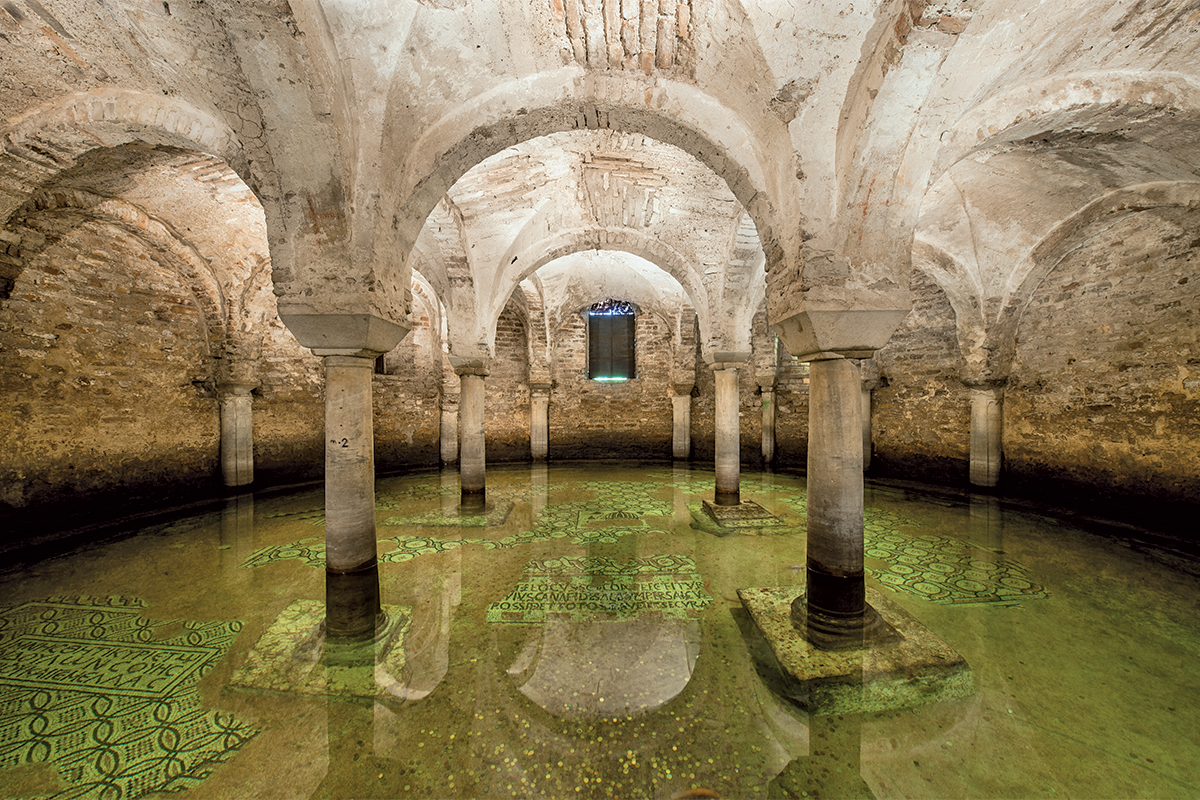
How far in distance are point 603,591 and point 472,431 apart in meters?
3.75

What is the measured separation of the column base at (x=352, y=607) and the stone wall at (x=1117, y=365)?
28.6 feet

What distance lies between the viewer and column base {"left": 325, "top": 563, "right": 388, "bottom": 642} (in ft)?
10.4

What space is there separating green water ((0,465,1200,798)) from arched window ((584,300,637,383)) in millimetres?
7873

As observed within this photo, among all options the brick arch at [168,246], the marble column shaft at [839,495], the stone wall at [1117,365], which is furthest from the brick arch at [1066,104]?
the brick arch at [168,246]

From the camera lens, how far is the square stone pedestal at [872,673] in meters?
2.55

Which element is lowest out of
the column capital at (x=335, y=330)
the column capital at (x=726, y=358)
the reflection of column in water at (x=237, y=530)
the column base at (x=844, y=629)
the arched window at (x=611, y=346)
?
the reflection of column in water at (x=237, y=530)

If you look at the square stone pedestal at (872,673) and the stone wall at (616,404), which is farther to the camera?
the stone wall at (616,404)

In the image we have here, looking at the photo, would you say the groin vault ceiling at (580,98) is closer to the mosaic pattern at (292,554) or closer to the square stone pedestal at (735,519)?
the mosaic pattern at (292,554)

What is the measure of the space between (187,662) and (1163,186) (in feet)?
32.2

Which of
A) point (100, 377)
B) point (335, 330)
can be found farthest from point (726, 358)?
point (100, 377)

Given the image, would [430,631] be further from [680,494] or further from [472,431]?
[680,494]

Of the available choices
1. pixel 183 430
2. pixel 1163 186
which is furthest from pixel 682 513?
pixel 183 430

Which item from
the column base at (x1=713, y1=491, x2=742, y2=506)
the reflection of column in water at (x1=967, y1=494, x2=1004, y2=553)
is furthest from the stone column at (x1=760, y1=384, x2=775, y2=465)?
the column base at (x1=713, y1=491, x2=742, y2=506)

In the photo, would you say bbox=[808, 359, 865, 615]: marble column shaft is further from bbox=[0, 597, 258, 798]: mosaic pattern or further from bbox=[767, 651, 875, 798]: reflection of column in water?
bbox=[0, 597, 258, 798]: mosaic pattern
